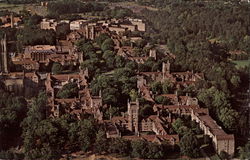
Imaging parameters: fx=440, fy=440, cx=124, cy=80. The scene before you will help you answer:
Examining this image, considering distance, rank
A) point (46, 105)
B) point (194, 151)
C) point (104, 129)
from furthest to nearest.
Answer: point (46, 105)
point (104, 129)
point (194, 151)

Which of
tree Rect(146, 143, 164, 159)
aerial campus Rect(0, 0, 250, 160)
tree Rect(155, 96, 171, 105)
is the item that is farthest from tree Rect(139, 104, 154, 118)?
tree Rect(146, 143, 164, 159)

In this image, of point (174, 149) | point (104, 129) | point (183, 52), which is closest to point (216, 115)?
point (174, 149)

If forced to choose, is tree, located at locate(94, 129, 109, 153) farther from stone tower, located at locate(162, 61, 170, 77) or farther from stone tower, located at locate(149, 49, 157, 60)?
stone tower, located at locate(149, 49, 157, 60)

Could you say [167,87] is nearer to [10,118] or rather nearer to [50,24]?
[10,118]

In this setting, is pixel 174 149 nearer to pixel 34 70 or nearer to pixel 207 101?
pixel 207 101

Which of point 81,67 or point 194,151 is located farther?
point 81,67

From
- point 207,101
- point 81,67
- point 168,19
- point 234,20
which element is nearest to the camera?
point 207,101
